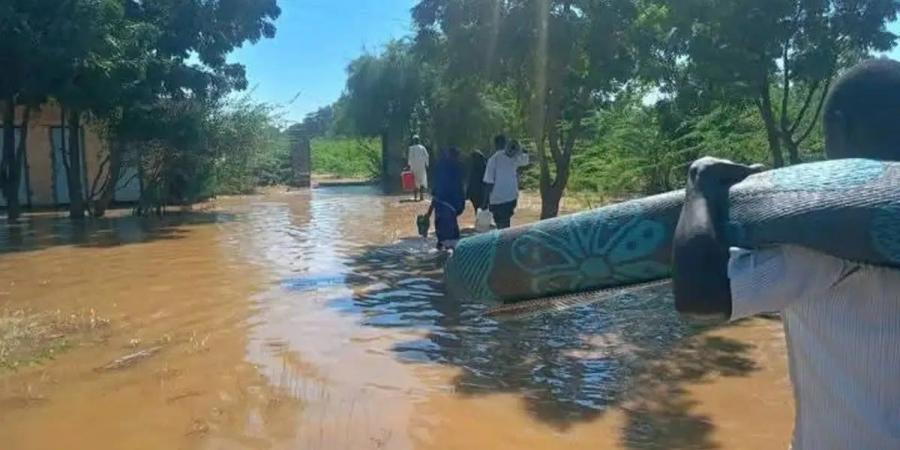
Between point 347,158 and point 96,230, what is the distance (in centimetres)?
2113

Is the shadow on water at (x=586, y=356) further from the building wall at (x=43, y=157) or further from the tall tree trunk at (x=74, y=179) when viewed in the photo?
the building wall at (x=43, y=157)

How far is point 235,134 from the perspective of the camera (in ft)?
61.0

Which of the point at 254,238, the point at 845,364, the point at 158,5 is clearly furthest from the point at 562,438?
the point at 158,5

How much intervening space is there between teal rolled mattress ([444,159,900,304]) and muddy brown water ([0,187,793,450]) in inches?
107

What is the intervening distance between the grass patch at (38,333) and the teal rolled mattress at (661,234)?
4.82 m

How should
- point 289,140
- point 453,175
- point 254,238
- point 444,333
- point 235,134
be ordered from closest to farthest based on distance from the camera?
point 444,333 → point 453,175 → point 254,238 → point 235,134 → point 289,140

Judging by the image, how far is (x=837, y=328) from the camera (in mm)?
1253

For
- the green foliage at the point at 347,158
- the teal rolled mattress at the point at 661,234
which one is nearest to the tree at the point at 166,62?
the green foliage at the point at 347,158

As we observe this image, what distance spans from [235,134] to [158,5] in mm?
3497

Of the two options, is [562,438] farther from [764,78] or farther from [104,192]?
[104,192]

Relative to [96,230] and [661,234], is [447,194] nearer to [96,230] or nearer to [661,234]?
[96,230]

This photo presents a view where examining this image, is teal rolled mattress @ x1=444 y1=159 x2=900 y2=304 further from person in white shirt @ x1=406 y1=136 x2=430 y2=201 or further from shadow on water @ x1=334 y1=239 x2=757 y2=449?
person in white shirt @ x1=406 y1=136 x2=430 y2=201

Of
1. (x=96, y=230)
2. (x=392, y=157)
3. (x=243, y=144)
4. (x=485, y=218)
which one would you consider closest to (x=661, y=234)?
(x=485, y=218)

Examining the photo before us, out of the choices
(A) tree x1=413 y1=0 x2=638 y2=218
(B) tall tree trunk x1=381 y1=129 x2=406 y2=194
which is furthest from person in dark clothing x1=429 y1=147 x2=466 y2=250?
(B) tall tree trunk x1=381 y1=129 x2=406 y2=194
